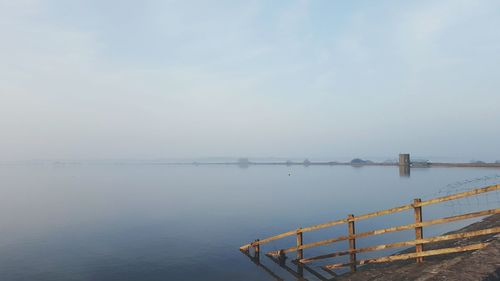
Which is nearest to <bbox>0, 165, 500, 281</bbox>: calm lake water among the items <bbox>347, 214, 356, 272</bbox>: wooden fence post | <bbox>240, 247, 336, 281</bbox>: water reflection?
<bbox>240, 247, 336, 281</bbox>: water reflection

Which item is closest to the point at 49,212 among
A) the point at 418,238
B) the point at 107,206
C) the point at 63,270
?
the point at 107,206

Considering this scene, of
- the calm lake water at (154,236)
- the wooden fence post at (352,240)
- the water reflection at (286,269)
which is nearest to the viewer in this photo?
the wooden fence post at (352,240)

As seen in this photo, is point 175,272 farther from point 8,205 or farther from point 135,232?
point 8,205

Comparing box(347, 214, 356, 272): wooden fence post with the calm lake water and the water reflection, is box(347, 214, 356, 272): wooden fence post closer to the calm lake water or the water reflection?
the water reflection

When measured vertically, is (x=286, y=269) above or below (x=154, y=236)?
above

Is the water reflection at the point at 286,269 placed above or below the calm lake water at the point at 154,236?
above

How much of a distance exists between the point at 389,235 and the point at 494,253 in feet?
83.3

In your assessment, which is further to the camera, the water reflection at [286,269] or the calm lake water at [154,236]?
the calm lake water at [154,236]

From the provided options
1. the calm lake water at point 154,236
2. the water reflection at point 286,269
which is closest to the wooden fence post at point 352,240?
the water reflection at point 286,269

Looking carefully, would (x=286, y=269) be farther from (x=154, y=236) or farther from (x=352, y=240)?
(x=154, y=236)

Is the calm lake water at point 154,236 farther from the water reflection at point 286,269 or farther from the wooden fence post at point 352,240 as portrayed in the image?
the wooden fence post at point 352,240

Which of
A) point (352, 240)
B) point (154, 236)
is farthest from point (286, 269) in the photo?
point (154, 236)

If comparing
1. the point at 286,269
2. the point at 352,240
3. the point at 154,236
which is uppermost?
the point at 352,240

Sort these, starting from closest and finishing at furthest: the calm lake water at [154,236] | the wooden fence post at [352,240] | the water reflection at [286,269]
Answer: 1. the wooden fence post at [352,240]
2. the water reflection at [286,269]
3. the calm lake water at [154,236]
